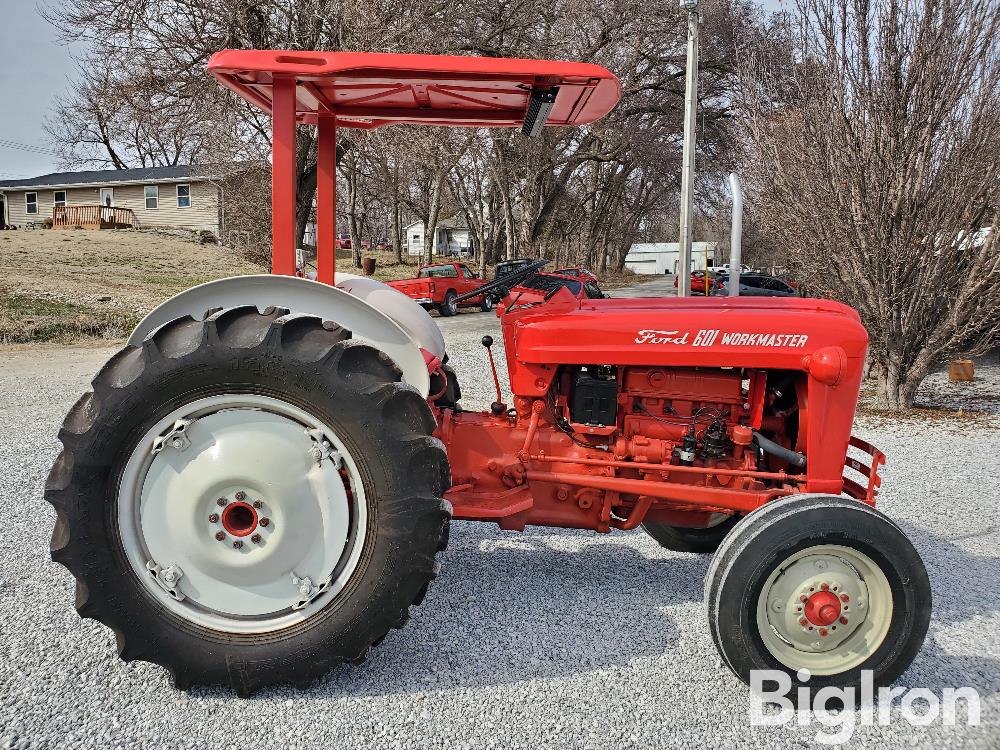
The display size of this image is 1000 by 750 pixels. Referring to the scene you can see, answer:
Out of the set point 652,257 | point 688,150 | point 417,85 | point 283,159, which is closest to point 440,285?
point 688,150

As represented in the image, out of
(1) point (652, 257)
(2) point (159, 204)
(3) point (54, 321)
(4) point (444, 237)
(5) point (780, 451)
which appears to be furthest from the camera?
(4) point (444, 237)

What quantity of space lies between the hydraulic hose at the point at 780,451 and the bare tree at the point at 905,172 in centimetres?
627

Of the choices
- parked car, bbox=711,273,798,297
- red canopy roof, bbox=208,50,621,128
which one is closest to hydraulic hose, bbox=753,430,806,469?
red canopy roof, bbox=208,50,621,128

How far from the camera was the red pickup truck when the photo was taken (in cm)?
1995

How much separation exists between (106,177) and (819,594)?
4284cm

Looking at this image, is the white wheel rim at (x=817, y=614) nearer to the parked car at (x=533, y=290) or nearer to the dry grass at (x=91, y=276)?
the parked car at (x=533, y=290)

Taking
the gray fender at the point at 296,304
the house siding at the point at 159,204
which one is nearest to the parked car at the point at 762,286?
the gray fender at the point at 296,304

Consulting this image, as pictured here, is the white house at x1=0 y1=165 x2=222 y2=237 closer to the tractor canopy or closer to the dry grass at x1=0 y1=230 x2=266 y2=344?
the dry grass at x1=0 y1=230 x2=266 y2=344

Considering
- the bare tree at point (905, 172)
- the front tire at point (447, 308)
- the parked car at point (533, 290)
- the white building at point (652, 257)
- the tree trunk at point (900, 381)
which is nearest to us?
the parked car at point (533, 290)

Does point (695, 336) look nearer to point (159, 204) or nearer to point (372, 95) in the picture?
point (372, 95)

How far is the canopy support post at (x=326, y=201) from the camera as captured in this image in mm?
3529

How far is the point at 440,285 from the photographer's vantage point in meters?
20.5

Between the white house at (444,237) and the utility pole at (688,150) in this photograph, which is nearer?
the utility pole at (688,150)

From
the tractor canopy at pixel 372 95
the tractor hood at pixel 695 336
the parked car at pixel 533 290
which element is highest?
the tractor canopy at pixel 372 95
